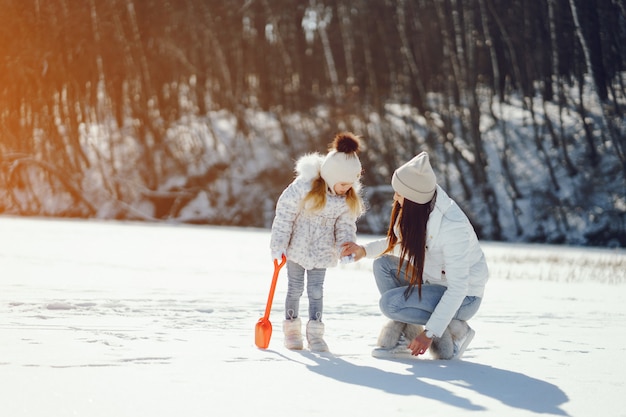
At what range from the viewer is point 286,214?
4.59 metres

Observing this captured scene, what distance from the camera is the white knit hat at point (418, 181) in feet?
13.9

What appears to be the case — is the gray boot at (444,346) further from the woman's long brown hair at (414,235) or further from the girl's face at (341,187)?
the girl's face at (341,187)

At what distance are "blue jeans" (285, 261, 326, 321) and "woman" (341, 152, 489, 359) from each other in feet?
0.90

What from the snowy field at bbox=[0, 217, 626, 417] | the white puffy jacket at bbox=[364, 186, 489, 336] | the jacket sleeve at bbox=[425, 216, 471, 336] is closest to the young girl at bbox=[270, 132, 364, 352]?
the snowy field at bbox=[0, 217, 626, 417]

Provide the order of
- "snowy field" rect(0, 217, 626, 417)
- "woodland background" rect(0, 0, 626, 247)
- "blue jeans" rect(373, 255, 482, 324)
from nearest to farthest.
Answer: "snowy field" rect(0, 217, 626, 417) < "blue jeans" rect(373, 255, 482, 324) < "woodland background" rect(0, 0, 626, 247)

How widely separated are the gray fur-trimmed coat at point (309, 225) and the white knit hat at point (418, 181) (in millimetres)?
503

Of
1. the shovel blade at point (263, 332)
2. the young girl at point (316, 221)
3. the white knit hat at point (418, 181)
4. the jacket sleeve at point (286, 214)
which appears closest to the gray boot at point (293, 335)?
the young girl at point (316, 221)

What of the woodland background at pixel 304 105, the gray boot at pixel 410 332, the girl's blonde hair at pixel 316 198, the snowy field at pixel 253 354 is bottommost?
the snowy field at pixel 253 354

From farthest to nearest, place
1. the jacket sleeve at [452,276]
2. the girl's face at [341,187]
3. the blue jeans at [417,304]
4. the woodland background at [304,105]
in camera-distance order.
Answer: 1. the woodland background at [304,105]
2. the girl's face at [341,187]
3. the blue jeans at [417,304]
4. the jacket sleeve at [452,276]

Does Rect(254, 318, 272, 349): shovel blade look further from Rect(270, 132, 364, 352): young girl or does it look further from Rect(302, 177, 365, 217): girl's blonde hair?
Rect(302, 177, 365, 217): girl's blonde hair

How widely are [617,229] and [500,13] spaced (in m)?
6.70

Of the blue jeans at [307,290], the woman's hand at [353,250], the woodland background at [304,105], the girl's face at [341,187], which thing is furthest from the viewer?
the woodland background at [304,105]

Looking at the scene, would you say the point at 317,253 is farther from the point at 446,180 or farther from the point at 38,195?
the point at 38,195

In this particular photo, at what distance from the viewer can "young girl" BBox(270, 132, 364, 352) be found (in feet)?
15.0
